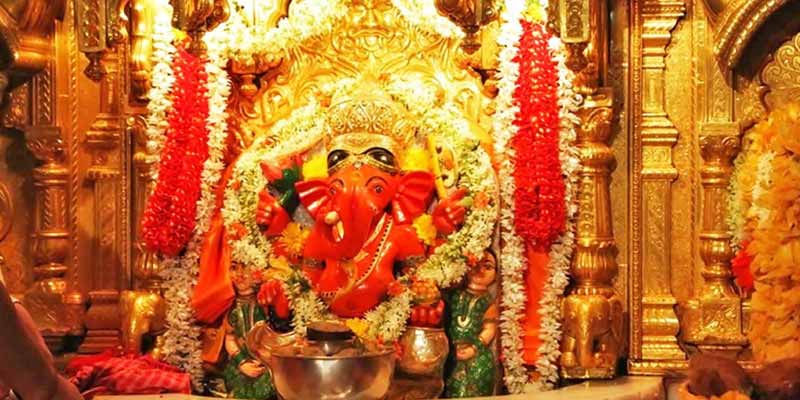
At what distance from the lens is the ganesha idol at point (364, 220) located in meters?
7.32

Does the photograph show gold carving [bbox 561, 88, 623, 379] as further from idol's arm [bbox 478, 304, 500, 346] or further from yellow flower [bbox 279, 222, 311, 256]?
yellow flower [bbox 279, 222, 311, 256]

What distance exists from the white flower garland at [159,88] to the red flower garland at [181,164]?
0.11 feet

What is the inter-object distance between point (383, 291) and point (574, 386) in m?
1.03

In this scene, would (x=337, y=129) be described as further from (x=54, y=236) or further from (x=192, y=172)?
(x=54, y=236)

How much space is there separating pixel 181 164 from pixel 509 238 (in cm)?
170

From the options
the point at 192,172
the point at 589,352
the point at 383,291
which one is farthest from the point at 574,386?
the point at 192,172

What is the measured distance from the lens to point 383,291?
7.34 metres

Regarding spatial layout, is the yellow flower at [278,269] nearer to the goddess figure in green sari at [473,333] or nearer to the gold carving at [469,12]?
the goddess figure in green sari at [473,333]

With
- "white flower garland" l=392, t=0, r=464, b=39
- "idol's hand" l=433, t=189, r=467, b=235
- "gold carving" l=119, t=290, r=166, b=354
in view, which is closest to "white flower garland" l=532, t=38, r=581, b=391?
"idol's hand" l=433, t=189, r=467, b=235

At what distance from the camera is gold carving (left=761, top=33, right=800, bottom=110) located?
7539 mm

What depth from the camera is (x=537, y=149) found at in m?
7.25

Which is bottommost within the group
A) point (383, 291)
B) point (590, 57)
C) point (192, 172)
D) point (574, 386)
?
point (574, 386)

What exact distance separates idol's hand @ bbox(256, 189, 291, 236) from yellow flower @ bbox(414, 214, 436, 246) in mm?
675

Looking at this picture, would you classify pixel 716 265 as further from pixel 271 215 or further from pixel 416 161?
pixel 271 215
